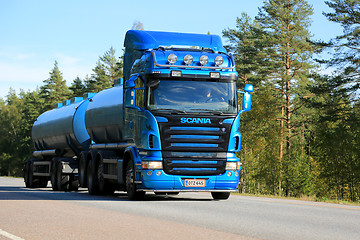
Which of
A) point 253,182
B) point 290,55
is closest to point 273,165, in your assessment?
point 253,182

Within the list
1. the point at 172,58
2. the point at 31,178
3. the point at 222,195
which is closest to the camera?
the point at 172,58

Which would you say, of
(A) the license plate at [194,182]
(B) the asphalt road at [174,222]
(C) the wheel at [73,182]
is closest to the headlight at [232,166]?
(A) the license plate at [194,182]

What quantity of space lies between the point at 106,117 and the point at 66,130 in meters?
5.13

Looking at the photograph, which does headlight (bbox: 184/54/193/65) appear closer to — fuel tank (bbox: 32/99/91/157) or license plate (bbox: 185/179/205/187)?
license plate (bbox: 185/179/205/187)

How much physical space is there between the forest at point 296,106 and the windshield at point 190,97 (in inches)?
1126

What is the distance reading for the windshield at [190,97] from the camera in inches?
630

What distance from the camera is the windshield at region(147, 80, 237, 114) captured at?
630 inches

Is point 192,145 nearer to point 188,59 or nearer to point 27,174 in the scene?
point 188,59

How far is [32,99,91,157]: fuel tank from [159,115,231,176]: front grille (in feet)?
24.9

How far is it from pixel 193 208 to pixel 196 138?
2140 millimetres

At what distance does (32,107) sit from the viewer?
Answer: 110 m

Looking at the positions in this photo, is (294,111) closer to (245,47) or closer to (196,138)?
(245,47)

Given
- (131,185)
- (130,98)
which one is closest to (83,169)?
(131,185)

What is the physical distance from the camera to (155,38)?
17.5m
